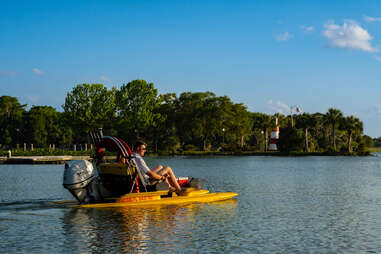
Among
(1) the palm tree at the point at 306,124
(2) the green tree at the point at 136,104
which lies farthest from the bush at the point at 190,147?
(1) the palm tree at the point at 306,124

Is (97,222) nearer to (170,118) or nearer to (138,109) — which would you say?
(138,109)

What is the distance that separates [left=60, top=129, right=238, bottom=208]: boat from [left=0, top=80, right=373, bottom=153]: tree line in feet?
248

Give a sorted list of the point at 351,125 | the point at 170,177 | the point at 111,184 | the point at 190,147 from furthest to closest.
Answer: the point at 190,147 < the point at 351,125 < the point at 170,177 < the point at 111,184

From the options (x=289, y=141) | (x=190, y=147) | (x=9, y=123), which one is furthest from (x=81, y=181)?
(x=9, y=123)

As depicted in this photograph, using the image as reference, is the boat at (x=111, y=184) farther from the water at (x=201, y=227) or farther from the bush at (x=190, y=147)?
the bush at (x=190, y=147)

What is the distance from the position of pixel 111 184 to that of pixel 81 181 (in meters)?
1.27

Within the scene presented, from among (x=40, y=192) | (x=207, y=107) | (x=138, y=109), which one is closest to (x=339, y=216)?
(x=40, y=192)

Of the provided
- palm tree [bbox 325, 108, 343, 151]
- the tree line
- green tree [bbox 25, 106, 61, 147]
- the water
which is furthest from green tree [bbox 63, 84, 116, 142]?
the water

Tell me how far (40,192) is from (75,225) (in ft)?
35.7

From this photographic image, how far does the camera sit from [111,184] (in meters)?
17.0

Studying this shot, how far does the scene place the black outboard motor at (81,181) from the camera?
1593 centimetres

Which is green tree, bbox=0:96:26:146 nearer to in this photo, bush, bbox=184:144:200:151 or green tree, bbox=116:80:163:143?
green tree, bbox=116:80:163:143

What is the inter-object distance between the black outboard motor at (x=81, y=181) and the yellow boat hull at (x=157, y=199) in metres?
0.38

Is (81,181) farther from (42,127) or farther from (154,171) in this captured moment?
(42,127)
